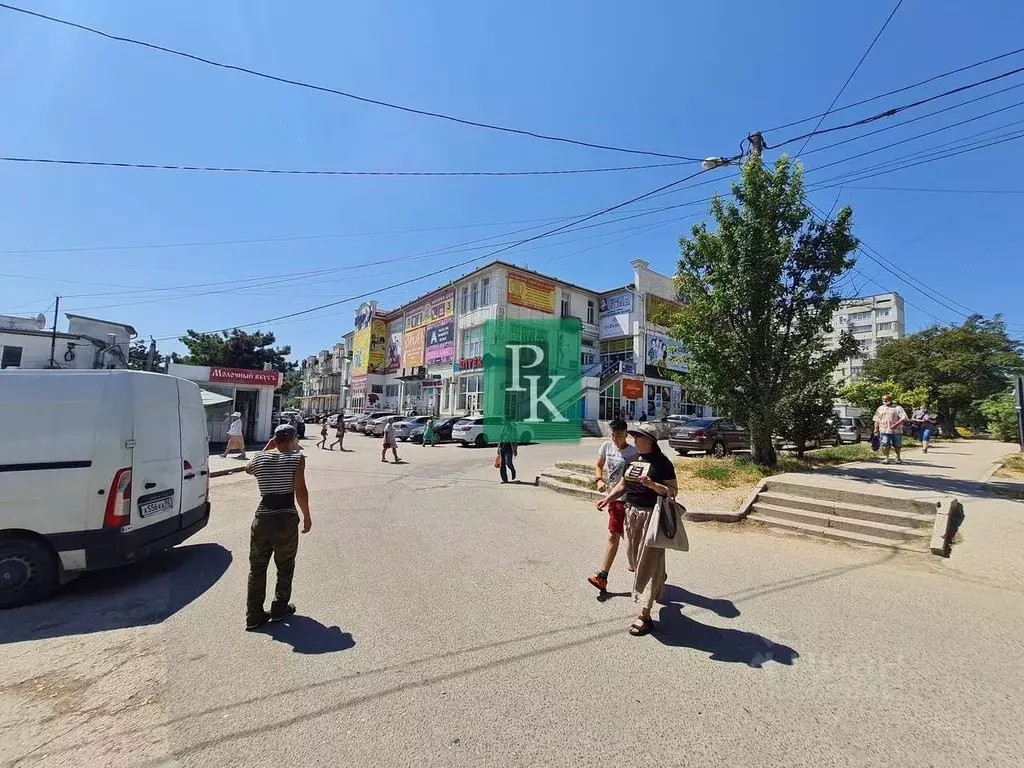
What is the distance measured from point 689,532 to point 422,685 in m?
5.35

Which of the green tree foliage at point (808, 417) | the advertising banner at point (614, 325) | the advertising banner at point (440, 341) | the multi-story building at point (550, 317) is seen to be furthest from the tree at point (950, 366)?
the advertising banner at point (440, 341)

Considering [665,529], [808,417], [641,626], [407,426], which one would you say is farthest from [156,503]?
[407,426]

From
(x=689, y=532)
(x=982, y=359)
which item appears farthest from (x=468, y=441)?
(x=982, y=359)

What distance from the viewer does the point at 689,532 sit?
285 inches

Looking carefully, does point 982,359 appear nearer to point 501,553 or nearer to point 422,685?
point 501,553

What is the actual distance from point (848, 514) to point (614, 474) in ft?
14.6

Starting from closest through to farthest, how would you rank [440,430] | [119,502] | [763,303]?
[119,502] → [763,303] → [440,430]

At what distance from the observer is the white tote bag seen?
3.87 m

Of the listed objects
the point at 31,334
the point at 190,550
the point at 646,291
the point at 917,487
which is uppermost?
the point at 646,291

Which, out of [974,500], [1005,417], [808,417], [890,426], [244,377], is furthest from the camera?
[1005,417]

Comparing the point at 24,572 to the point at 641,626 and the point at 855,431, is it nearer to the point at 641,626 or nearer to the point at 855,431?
the point at 641,626

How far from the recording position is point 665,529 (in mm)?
3891

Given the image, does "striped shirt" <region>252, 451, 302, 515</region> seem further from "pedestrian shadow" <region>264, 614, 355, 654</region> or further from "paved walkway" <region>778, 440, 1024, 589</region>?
"paved walkway" <region>778, 440, 1024, 589</region>

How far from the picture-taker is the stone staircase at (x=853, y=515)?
6402 millimetres
